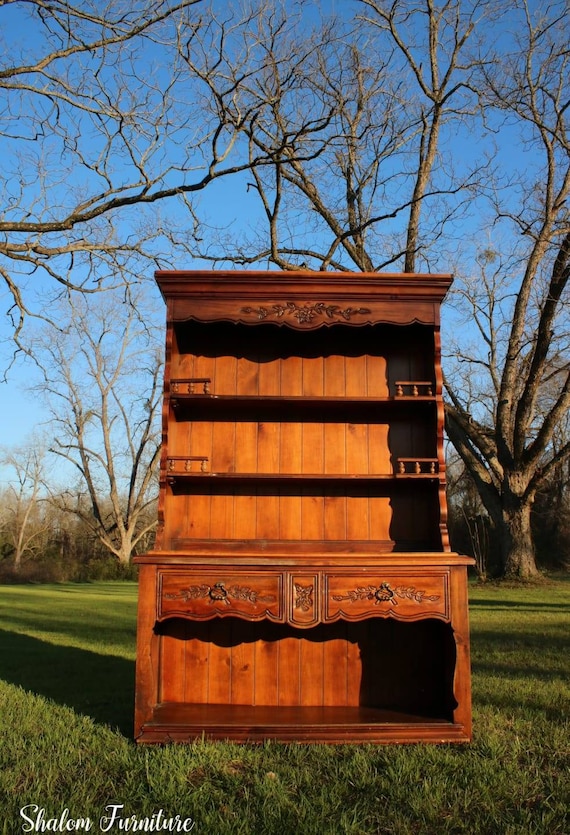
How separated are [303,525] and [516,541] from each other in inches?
A: 415

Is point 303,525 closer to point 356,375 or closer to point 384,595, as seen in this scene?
point 384,595

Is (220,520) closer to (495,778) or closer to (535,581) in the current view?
(495,778)

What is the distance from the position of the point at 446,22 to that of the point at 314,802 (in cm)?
1133

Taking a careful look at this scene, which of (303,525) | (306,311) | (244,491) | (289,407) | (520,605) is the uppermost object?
(306,311)

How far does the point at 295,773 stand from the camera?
2.91m

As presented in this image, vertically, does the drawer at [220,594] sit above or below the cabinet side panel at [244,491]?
below

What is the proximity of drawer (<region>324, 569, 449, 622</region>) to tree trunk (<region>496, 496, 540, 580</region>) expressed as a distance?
1057 cm

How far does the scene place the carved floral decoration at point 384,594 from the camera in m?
3.48

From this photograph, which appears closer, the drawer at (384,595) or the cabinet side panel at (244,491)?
the drawer at (384,595)

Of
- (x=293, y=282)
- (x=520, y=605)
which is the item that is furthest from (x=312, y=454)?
(x=520, y=605)

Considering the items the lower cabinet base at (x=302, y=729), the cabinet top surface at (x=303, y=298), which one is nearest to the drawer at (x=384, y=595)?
the lower cabinet base at (x=302, y=729)

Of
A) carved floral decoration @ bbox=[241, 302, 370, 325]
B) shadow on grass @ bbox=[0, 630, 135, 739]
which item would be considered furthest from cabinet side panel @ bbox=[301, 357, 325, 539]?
shadow on grass @ bbox=[0, 630, 135, 739]

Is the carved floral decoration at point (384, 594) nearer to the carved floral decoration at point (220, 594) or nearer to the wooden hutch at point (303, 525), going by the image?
the wooden hutch at point (303, 525)

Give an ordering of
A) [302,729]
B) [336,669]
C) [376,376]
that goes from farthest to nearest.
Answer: [376,376] → [336,669] → [302,729]
